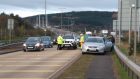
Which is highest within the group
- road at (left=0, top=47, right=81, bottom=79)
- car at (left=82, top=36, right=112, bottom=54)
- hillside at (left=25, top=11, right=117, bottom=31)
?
hillside at (left=25, top=11, right=117, bottom=31)

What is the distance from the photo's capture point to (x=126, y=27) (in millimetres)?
33344

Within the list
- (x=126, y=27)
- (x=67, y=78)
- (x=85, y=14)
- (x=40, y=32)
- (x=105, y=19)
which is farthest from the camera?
(x=85, y=14)

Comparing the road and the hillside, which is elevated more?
the hillside

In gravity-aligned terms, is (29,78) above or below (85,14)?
below

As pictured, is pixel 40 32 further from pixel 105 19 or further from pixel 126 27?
pixel 126 27

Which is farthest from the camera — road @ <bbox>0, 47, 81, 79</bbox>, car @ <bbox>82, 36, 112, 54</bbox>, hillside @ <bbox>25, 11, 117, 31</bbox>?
hillside @ <bbox>25, 11, 117, 31</bbox>

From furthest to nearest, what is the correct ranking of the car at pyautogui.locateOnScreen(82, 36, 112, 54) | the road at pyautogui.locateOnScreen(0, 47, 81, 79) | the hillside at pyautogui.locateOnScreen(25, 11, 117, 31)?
the hillside at pyautogui.locateOnScreen(25, 11, 117, 31) < the car at pyautogui.locateOnScreen(82, 36, 112, 54) < the road at pyautogui.locateOnScreen(0, 47, 81, 79)

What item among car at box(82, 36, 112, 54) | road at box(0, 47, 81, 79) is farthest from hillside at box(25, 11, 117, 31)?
road at box(0, 47, 81, 79)

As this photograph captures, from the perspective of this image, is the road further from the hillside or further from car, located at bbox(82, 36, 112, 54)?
the hillside

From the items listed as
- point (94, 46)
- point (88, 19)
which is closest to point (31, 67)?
point (94, 46)

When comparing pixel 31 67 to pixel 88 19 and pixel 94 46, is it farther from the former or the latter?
pixel 88 19

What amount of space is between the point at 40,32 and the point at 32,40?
51330 mm

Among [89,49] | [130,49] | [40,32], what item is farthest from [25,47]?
[40,32]

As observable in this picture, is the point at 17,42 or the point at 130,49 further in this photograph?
the point at 17,42
